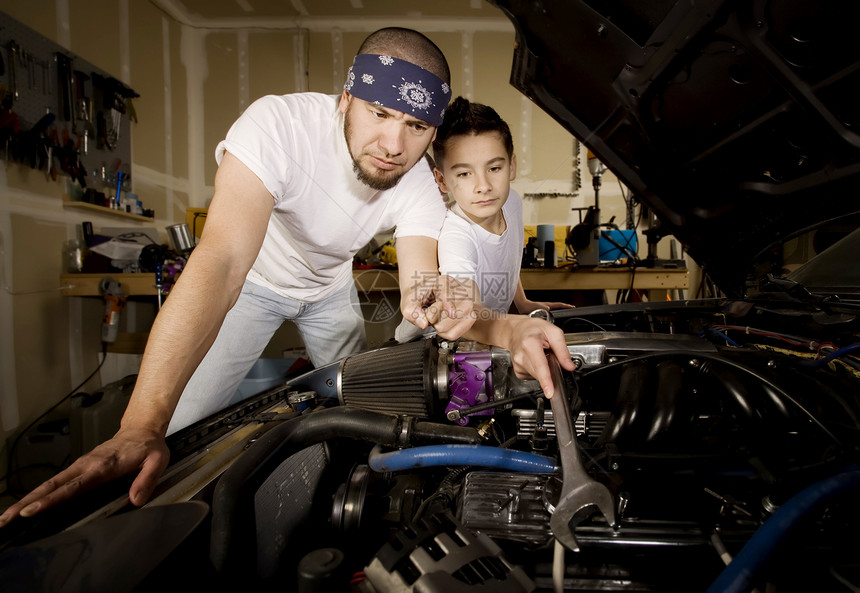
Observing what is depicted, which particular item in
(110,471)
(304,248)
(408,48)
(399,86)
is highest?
(408,48)

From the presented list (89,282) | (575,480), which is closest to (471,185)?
(575,480)

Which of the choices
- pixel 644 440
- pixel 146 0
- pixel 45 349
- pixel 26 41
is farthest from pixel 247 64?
pixel 644 440

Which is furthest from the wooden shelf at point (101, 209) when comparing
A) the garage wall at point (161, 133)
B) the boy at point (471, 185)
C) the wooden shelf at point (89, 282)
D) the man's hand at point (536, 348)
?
the man's hand at point (536, 348)

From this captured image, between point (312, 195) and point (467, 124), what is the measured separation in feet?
1.92

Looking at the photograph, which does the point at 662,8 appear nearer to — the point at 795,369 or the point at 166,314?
the point at 795,369

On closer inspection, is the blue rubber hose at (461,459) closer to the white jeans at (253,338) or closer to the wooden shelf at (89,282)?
the white jeans at (253,338)

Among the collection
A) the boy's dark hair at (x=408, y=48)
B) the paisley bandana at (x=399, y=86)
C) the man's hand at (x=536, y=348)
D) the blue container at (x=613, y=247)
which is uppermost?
the boy's dark hair at (x=408, y=48)

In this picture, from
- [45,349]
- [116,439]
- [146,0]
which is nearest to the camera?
[116,439]

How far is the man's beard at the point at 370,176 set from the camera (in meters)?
1.27

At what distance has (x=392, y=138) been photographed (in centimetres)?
117

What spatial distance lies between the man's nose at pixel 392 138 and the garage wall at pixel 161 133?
6.74ft

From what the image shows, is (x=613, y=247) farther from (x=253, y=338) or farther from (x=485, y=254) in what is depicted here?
(x=253, y=338)

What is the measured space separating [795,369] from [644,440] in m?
0.29

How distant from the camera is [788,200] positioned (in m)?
0.96
